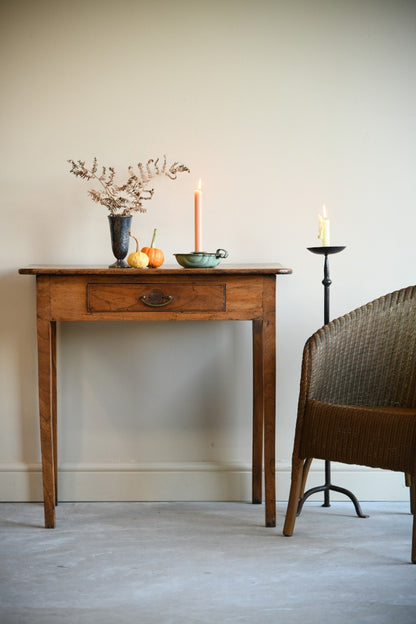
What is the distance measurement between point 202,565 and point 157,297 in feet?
2.73

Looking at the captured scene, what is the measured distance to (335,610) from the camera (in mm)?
1893

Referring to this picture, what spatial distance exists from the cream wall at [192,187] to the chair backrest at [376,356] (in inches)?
15.0

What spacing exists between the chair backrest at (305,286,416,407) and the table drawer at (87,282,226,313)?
42 centimetres

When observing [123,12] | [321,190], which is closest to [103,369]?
[321,190]

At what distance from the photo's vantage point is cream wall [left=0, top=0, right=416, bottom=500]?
2.86m

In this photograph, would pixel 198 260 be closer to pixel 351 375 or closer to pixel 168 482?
pixel 351 375

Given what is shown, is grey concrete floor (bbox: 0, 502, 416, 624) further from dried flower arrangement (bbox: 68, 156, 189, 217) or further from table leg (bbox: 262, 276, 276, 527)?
dried flower arrangement (bbox: 68, 156, 189, 217)

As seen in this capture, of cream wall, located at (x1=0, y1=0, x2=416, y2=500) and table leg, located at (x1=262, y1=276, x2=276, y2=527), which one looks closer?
table leg, located at (x1=262, y1=276, x2=276, y2=527)

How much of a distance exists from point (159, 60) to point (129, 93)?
166 millimetres

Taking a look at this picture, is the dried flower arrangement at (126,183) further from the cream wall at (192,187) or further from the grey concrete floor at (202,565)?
the grey concrete floor at (202,565)

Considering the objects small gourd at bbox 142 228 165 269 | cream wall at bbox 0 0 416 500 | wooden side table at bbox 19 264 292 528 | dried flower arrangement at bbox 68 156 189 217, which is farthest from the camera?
cream wall at bbox 0 0 416 500

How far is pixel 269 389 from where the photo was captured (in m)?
2.52

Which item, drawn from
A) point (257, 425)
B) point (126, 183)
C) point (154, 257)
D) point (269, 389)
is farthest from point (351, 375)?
point (126, 183)

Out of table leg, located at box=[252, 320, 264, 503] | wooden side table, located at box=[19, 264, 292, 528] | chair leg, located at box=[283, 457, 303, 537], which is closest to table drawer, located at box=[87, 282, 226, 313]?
wooden side table, located at box=[19, 264, 292, 528]
